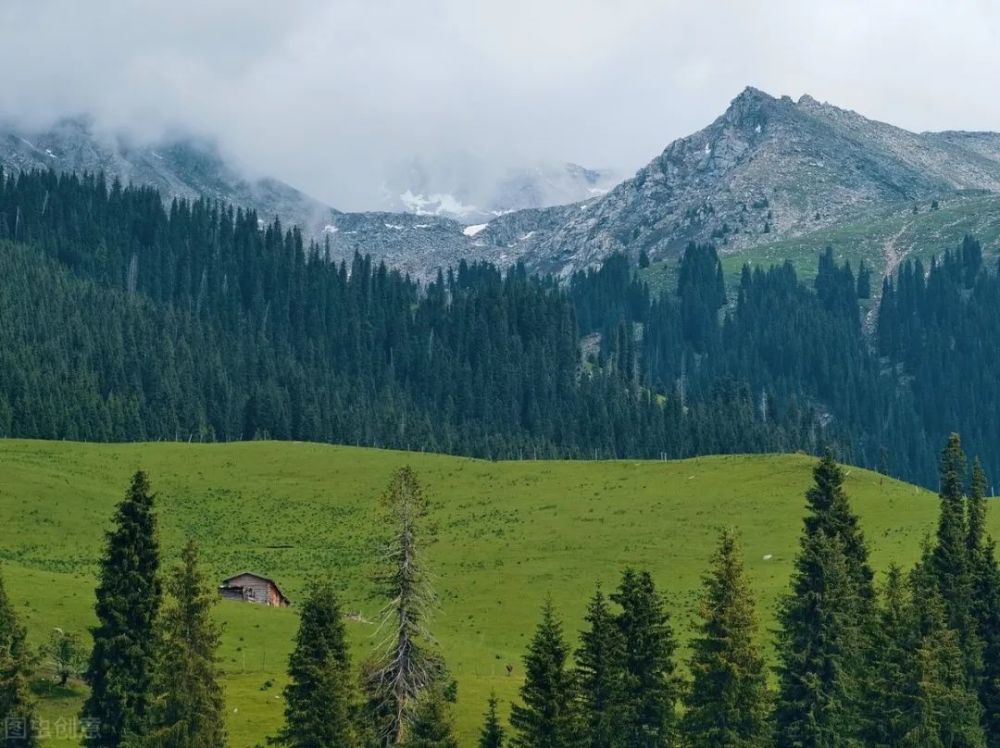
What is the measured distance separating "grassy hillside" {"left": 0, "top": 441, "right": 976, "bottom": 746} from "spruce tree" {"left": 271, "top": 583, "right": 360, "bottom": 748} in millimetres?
14999

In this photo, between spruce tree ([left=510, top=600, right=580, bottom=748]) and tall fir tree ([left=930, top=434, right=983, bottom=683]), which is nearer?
spruce tree ([left=510, top=600, right=580, bottom=748])

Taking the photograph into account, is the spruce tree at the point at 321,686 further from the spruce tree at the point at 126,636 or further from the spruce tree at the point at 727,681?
the spruce tree at the point at 727,681

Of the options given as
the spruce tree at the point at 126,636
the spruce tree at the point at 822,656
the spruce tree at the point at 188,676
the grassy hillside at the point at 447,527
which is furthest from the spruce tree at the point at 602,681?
the spruce tree at the point at 126,636

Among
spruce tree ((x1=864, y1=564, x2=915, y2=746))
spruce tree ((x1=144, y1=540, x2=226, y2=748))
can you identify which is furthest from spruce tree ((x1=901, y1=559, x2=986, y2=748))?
spruce tree ((x1=144, y1=540, x2=226, y2=748))

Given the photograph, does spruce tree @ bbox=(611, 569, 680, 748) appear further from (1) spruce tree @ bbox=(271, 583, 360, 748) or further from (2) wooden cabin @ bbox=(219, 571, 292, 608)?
(2) wooden cabin @ bbox=(219, 571, 292, 608)

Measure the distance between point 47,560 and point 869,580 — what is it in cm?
6201

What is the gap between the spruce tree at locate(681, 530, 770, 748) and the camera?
214 ft

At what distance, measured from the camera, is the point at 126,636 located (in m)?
64.3

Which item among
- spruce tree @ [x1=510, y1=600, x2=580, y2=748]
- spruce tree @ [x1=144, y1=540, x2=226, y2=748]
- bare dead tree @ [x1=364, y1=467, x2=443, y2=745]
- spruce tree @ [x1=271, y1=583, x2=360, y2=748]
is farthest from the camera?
spruce tree @ [x1=510, y1=600, x2=580, y2=748]

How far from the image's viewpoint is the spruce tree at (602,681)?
6512cm

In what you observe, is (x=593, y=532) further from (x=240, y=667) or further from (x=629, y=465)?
(x=240, y=667)

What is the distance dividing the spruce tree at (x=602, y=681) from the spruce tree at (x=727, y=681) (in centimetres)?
304

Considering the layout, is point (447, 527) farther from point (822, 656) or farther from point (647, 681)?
point (647, 681)

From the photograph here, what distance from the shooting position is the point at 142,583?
64938 mm
